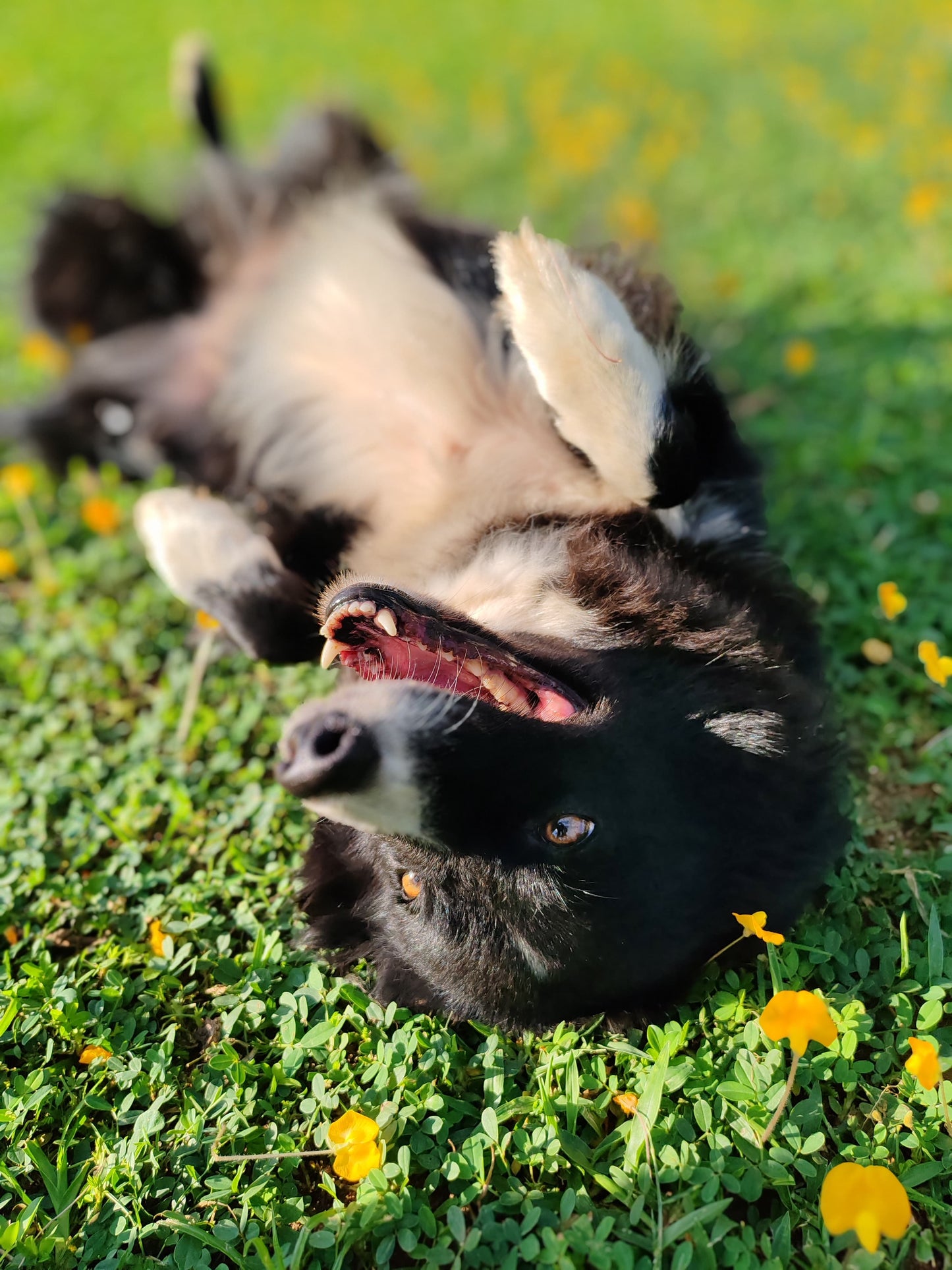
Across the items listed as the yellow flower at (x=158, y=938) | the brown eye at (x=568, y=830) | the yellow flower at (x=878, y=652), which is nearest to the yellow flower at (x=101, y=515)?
the yellow flower at (x=158, y=938)

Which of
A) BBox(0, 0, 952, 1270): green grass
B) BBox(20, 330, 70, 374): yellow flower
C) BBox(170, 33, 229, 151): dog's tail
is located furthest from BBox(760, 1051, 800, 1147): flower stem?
BBox(170, 33, 229, 151): dog's tail

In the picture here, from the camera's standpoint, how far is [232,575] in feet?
8.83

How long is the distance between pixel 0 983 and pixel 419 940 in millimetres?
1074

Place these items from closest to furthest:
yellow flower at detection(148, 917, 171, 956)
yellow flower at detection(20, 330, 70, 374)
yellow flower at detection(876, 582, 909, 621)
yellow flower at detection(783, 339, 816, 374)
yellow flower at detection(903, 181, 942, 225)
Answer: yellow flower at detection(148, 917, 171, 956), yellow flower at detection(876, 582, 909, 621), yellow flower at detection(783, 339, 816, 374), yellow flower at detection(903, 181, 942, 225), yellow flower at detection(20, 330, 70, 374)

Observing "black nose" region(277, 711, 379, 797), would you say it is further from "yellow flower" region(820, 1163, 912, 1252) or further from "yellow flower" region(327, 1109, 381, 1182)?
"yellow flower" region(820, 1163, 912, 1252)

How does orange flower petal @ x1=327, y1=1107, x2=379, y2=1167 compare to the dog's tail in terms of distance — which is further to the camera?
the dog's tail

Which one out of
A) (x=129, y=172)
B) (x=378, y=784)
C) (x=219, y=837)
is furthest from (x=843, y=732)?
(x=129, y=172)

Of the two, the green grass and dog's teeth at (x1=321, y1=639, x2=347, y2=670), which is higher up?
dog's teeth at (x1=321, y1=639, x2=347, y2=670)

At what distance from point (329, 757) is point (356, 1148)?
0.79m

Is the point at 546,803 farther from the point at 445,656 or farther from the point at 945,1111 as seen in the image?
the point at 945,1111

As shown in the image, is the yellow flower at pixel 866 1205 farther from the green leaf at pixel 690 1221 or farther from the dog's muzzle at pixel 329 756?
the dog's muzzle at pixel 329 756

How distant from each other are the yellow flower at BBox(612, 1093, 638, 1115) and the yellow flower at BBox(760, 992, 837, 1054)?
1.53ft

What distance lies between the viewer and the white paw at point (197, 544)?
271 centimetres

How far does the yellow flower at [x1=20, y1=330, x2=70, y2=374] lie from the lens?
411cm
